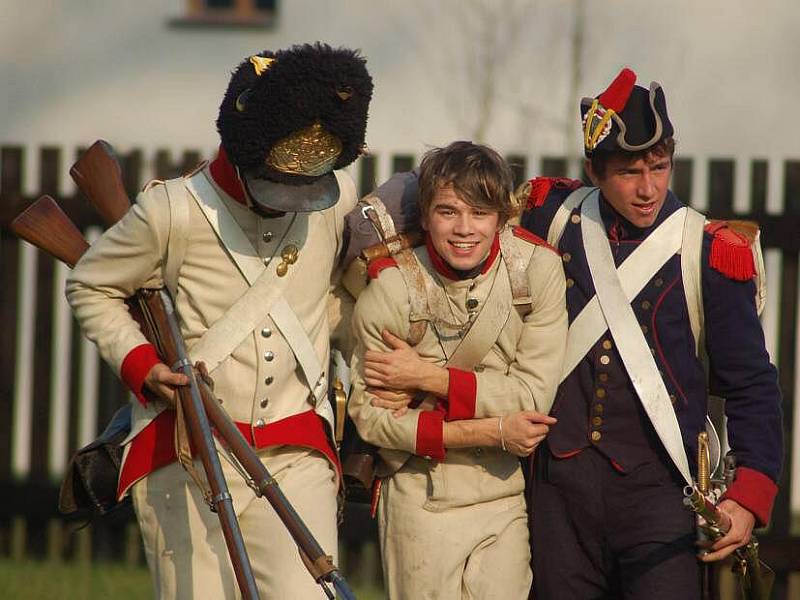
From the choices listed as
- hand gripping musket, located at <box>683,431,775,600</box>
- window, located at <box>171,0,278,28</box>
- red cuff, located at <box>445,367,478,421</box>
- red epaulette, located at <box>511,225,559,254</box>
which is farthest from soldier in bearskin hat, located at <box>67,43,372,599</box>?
window, located at <box>171,0,278,28</box>

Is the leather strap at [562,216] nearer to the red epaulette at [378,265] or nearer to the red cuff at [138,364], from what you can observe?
the red epaulette at [378,265]

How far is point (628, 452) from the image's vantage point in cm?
479

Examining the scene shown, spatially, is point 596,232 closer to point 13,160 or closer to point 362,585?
point 362,585

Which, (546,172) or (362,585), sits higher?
(546,172)

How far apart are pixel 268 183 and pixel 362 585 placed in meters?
4.26

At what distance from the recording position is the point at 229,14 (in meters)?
13.1

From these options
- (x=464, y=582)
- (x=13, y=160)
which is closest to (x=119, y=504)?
(x=464, y=582)

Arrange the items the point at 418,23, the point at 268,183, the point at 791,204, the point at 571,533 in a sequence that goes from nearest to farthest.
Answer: the point at 268,183 → the point at 571,533 → the point at 791,204 → the point at 418,23

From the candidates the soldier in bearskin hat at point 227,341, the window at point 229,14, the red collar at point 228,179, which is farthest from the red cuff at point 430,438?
the window at point 229,14

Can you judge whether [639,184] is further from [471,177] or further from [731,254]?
[471,177]

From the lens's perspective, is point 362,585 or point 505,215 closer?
point 505,215

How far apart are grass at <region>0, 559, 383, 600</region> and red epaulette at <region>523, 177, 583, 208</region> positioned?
3.48 m

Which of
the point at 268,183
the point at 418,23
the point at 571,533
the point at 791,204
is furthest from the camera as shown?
the point at 418,23

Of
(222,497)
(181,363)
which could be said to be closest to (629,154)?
(181,363)
